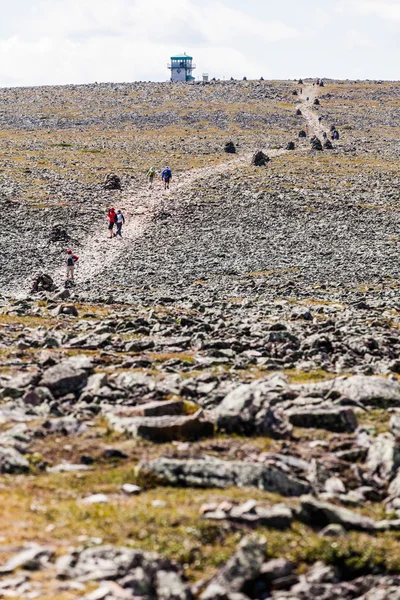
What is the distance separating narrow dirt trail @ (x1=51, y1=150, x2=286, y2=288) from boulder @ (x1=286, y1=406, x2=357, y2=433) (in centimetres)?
3155

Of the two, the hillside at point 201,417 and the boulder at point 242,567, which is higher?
the hillside at point 201,417

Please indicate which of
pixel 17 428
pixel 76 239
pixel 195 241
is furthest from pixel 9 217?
pixel 17 428

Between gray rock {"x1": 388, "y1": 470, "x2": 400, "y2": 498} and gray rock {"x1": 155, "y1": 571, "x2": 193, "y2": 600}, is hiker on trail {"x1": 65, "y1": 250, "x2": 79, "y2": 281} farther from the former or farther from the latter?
gray rock {"x1": 155, "y1": 571, "x2": 193, "y2": 600}

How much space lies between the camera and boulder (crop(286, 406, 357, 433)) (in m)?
16.3

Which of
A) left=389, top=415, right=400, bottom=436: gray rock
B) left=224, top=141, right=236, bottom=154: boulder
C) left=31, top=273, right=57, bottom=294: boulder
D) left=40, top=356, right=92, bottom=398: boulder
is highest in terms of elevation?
left=224, top=141, right=236, bottom=154: boulder

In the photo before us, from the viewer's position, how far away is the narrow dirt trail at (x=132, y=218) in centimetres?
5469

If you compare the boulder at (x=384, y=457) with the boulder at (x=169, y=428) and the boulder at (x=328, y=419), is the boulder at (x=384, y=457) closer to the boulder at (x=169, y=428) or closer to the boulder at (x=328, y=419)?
the boulder at (x=328, y=419)

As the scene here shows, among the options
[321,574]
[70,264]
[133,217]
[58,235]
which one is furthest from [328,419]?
[133,217]

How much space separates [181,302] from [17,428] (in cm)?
2328

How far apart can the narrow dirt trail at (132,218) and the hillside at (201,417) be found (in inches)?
18.2

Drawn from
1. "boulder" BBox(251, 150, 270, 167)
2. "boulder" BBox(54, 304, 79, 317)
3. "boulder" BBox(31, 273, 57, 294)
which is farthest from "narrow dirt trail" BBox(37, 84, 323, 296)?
"boulder" BBox(54, 304, 79, 317)

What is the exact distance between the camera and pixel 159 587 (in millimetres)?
10344

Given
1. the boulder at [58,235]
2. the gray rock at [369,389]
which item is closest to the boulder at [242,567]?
the gray rock at [369,389]

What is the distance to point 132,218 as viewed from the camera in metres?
73.6
